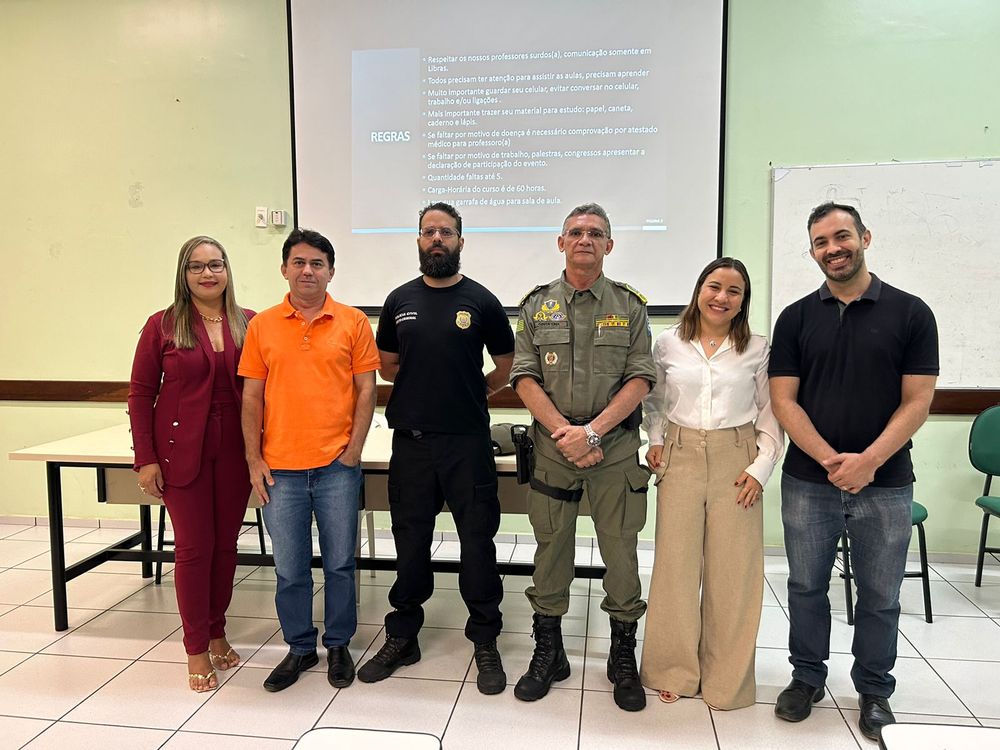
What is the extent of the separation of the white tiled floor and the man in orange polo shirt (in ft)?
0.81

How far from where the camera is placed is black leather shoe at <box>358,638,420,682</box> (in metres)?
2.45

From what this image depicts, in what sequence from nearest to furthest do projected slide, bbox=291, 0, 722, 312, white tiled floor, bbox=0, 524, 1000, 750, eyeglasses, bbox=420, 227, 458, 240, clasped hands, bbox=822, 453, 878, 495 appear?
clasped hands, bbox=822, 453, 878, 495 → white tiled floor, bbox=0, 524, 1000, 750 → eyeglasses, bbox=420, 227, 458, 240 → projected slide, bbox=291, 0, 722, 312

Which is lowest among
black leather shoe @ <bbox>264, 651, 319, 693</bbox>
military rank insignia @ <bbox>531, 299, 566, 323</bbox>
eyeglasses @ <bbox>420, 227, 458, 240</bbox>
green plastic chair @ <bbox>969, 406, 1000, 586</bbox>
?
black leather shoe @ <bbox>264, 651, 319, 693</bbox>

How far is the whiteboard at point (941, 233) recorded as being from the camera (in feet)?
11.5

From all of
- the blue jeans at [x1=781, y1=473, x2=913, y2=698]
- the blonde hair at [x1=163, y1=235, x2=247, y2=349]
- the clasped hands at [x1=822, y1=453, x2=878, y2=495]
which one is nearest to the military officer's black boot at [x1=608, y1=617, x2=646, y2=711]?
the blue jeans at [x1=781, y1=473, x2=913, y2=698]

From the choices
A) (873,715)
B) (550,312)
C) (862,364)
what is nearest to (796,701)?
(873,715)

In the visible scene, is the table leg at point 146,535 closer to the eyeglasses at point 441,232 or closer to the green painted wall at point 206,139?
the green painted wall at point 206,139

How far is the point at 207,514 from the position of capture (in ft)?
7.89

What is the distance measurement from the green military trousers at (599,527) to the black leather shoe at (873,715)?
2.54ft

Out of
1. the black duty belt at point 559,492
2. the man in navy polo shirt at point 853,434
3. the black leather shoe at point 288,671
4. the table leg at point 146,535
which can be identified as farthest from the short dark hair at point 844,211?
the table leg at point 146,535

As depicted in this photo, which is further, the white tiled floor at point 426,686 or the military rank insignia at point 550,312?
the military rank insignia at point 550,312

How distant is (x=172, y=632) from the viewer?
9.47 ft

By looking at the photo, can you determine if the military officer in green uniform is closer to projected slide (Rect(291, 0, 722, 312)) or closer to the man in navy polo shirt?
the man in navy polo shirt

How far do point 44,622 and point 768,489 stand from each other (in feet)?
12.5
